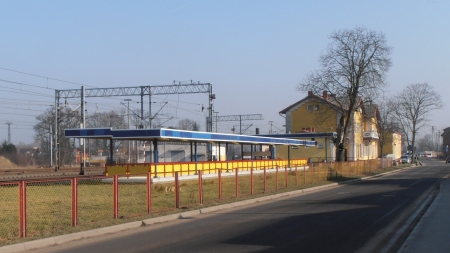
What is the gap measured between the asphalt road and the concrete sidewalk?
0.27 metres

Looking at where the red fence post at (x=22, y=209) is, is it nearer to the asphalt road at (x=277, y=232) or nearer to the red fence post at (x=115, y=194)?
the asphalt road at (x=277, y=232)

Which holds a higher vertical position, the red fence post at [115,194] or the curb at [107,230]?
the red fence post at [115,194]

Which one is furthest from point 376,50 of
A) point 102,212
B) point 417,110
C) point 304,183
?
point 102,212

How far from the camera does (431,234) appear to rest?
12.9 m

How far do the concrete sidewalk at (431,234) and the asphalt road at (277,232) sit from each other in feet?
0.88

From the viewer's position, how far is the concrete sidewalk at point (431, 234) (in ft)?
36.2

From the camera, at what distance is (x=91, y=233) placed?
13.4 metres

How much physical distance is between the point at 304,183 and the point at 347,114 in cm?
2929

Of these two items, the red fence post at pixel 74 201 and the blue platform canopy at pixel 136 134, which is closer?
the red fence post at pixel 74 201

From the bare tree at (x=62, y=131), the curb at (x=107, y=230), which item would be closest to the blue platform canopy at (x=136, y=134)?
the curb at (x=107, y=230)

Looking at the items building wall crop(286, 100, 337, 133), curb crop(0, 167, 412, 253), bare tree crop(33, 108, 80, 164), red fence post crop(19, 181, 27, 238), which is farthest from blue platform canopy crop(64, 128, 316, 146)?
bare tree crop(33, 108, 80, 164)

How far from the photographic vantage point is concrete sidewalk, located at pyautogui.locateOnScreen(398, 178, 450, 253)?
36.2 feet

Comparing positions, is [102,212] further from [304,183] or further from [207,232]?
[304,183]

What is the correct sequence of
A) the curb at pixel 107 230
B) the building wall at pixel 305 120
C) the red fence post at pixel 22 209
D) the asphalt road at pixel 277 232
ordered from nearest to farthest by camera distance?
the asphalt road at pixel 277 232
the curb at pixel 107 230
the red fence post at pixel 22 209
the building wall at pixel 305 120
